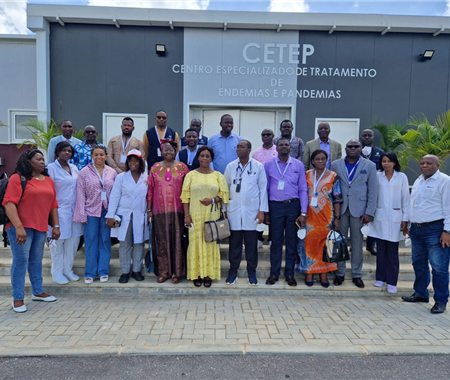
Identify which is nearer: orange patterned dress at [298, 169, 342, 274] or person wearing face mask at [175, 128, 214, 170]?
orange patterned dress at [298, 169, 342, 274]

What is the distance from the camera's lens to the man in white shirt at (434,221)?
4020 mm

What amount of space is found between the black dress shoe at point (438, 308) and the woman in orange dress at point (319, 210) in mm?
1360

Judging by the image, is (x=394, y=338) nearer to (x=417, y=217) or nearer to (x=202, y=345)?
(x=417, y=217)

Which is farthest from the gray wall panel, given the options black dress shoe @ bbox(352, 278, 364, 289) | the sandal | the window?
black dress shoe @ bbox(352, 278, 364, 289)

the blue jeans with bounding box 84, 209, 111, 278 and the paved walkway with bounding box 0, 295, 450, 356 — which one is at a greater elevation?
the blue jeans with bounding box 84, 209, 111, 278

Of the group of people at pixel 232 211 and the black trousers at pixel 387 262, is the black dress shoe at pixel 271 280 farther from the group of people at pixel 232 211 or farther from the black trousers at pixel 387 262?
the black trousers at pixel 387 262

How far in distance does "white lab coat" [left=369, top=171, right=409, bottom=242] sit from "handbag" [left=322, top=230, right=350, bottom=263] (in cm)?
60

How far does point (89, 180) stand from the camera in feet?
→ 14.9

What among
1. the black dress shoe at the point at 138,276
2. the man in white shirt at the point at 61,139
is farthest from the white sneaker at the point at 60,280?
the man in white shirt at the point at 61,139

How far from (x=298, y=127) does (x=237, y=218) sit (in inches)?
205

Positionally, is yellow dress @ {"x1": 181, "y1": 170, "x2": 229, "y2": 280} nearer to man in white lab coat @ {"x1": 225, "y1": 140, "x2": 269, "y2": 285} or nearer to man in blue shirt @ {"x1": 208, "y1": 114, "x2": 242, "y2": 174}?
man in white lab coat @ {"x1": 225, "y1": 140, "x2": 269, "y2": 285}

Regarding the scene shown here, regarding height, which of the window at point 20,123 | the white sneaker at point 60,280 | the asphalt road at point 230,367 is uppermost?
the window at point 20,123

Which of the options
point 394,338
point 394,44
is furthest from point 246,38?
point 394,338

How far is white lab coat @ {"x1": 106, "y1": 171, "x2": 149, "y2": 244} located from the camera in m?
4.55
